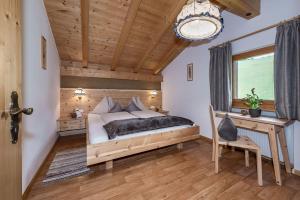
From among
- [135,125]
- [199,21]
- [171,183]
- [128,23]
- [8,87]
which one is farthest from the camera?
[128,23]

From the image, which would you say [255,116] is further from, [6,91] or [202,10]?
[6,91]

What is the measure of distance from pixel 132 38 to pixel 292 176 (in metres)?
3.96

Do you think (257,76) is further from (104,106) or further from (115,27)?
(104,106)

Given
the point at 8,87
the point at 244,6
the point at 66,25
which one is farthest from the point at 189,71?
the point at 8,87

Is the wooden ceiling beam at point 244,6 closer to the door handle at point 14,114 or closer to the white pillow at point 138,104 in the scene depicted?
the door handle at point 14,114

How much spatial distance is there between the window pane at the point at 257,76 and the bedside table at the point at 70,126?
3971 mm

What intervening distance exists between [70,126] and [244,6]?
453cm

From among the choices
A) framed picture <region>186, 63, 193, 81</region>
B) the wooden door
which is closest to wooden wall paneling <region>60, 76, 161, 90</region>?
framed picture <region>186, 63, 193, 81</region>

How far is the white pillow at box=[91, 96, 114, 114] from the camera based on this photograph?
4.14m

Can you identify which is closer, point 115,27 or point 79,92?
point 115,27

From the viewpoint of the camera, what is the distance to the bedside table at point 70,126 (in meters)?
3.64

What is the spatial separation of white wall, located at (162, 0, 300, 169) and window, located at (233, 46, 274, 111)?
0.54ft

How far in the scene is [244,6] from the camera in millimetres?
2342

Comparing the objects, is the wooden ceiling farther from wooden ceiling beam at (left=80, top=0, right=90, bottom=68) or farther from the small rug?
the small rug
